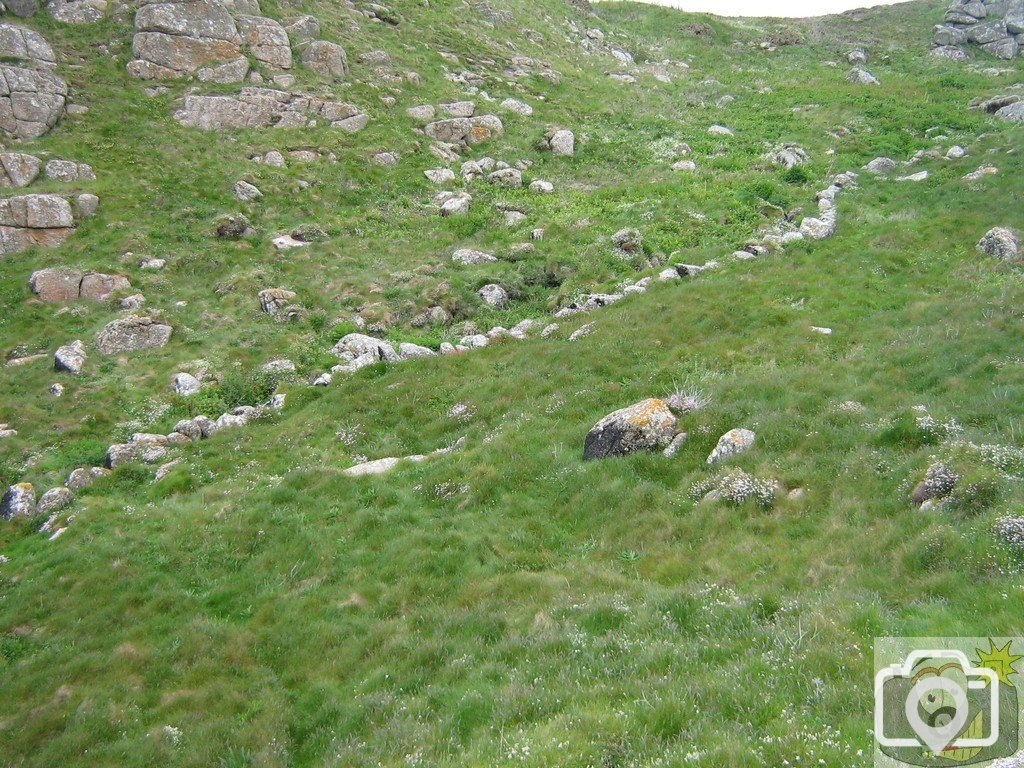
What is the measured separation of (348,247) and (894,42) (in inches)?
3010

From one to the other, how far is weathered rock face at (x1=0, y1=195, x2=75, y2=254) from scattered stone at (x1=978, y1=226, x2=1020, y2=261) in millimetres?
43597

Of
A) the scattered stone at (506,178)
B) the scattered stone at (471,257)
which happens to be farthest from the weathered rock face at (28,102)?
the scattered stone at (506,178)

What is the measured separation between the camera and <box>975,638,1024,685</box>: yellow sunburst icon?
5.55 metres

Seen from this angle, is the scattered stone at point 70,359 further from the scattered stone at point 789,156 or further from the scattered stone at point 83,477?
the scattered stone at point 789,156

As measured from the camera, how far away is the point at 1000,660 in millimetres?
5715

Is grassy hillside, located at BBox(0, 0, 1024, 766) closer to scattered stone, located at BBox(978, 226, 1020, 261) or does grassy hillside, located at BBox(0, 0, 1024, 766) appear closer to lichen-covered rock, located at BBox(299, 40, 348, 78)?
scattered stone, located at BBox(978, 226, 1020, 261)

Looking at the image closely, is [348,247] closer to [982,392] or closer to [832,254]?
[832,254]

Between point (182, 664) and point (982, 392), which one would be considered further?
point (982, 392)

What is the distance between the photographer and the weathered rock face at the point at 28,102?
33.8 meters

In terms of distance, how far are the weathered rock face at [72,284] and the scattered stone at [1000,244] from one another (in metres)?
38.5

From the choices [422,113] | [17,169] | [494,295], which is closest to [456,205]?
[494,295]

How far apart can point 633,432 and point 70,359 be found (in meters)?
23.2

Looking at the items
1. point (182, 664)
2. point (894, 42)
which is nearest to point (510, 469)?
point (182, 664)

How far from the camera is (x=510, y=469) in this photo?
15.6 meters
